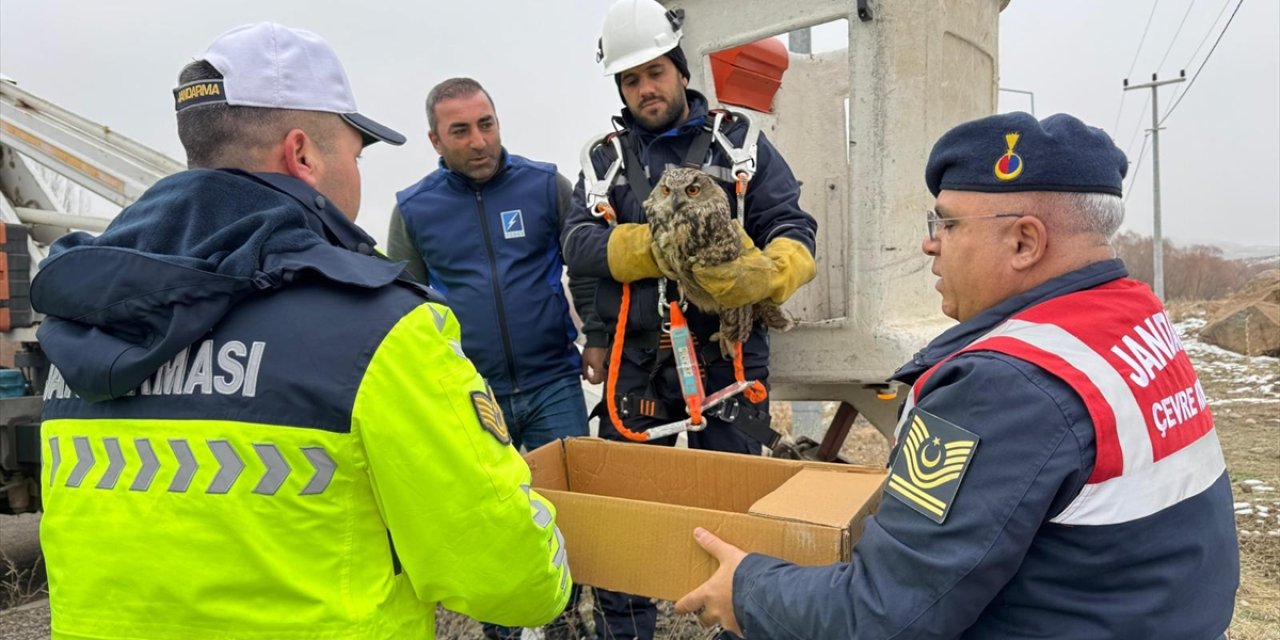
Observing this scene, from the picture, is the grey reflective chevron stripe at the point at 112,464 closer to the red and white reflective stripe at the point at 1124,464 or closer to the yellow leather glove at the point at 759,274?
the red and white reflective stripe at the point at 1124,464

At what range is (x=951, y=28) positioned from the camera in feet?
11.5

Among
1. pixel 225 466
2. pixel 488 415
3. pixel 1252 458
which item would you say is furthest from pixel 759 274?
pixel 1252 458

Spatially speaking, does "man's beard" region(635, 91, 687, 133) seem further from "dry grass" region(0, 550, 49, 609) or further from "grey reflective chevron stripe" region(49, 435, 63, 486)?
"dry grass" region(0, 550, 49, 609)

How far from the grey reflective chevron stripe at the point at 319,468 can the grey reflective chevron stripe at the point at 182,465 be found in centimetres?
18

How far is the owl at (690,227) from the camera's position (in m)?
2.62

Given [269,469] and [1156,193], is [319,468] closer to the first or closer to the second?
[269,469]

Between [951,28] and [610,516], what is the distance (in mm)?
2657

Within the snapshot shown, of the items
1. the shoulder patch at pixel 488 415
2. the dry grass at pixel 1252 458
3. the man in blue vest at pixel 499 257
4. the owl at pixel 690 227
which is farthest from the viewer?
the dry grass at pixel 1252 458

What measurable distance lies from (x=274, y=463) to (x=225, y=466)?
77mm

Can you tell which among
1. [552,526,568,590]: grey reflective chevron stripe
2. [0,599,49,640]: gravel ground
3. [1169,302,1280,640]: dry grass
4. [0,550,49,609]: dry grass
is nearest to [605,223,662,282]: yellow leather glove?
[552,526,568,590]: grey reflective chevron stripe

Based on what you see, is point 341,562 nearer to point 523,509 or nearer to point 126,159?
point 523,509

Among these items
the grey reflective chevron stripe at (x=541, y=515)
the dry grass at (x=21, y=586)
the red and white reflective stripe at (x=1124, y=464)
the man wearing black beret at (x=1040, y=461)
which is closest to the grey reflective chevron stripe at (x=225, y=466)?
the grey reflective chevron stripe at (x=541, y=515)

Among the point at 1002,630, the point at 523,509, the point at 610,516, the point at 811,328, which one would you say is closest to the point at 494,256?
the point at 811,328

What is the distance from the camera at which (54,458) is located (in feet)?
4.87
